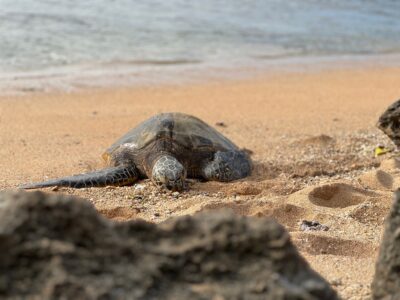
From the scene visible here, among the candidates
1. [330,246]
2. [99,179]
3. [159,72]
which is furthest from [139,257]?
[159,72]

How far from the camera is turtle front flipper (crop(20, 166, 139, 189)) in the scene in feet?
18.1

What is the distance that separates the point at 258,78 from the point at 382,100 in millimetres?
2613

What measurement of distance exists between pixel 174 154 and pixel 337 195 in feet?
5.41

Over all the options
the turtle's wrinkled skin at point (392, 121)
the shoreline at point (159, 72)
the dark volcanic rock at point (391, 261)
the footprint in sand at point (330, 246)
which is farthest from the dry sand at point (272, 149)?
the dark volcanic rock at point (391, 261)

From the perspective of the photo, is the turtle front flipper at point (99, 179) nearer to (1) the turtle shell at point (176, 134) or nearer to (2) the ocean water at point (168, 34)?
(1) the turtle shell at point (176, 134)

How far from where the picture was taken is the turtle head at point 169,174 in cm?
→ 557

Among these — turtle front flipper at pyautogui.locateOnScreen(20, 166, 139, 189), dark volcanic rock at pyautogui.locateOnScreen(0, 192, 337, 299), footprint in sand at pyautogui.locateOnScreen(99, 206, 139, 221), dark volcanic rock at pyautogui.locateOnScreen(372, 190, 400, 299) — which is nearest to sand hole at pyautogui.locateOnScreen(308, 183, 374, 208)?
footprint in sand at pyautogui.locateOnScreen(99, 206, 139, 221)

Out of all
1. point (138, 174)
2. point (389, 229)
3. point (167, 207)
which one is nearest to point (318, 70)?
point (138, 174)

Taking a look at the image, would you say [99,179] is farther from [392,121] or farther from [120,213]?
[392,121]

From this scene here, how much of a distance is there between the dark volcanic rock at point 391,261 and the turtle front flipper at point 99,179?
11.3 ft

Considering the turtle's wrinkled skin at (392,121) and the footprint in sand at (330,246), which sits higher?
the turtle's wrinkled skin at (392,121)

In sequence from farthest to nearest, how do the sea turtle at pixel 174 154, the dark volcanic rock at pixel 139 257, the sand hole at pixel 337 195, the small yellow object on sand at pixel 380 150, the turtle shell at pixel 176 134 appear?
the small yellow object on sand at pixel 380 150 < the turtle shell at pixel 176 134 < the sea turtle at pixel 174 154 < the sand hole at pixel 337 195 < the dark volcanic rock at pixel 139 257

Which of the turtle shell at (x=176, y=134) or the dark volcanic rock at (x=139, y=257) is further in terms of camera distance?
the turtle shell at (x=176, y=134)

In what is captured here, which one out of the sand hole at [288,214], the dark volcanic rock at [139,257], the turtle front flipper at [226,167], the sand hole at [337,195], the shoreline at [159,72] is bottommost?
the shoreline at [159,72]
